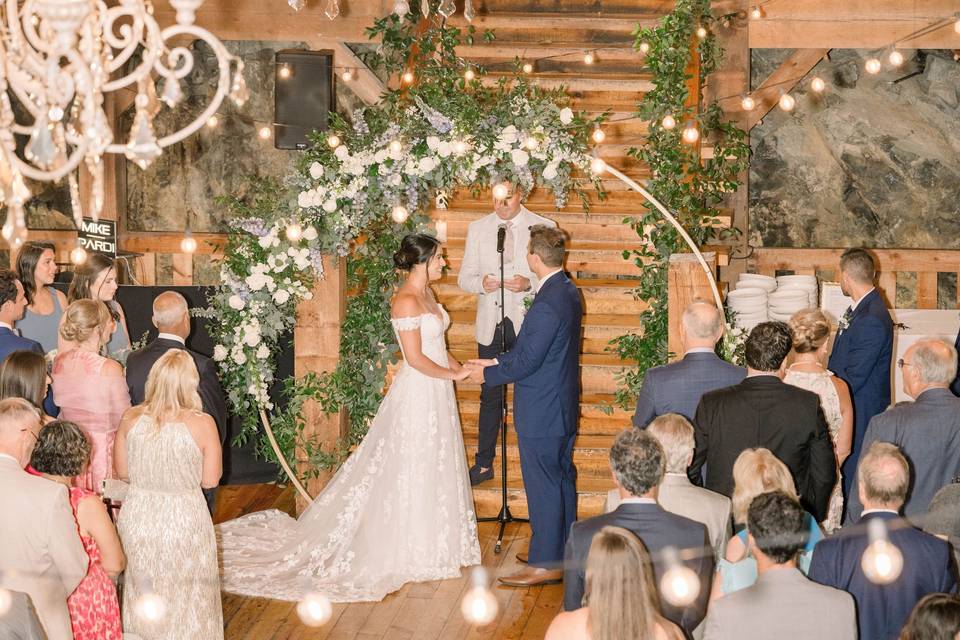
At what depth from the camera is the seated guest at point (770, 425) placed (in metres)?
4.31

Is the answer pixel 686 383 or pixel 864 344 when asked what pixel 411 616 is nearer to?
pixel 686 383

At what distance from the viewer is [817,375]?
4.86 m

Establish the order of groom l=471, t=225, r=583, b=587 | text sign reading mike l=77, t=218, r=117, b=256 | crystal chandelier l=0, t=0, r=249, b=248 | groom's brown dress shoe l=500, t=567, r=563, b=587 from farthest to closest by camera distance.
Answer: text sign reading mike l=77, t=218, r=117, b=256 → groom's brown dress shoe l=500, t=567, r=563, b=587 → groom l=471, t=225, r=583, b=587 → crystal chandelier l=0, t=0, r=249, b=248

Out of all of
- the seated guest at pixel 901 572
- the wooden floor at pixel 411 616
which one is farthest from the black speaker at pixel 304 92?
the seated guest at pixel 901 572

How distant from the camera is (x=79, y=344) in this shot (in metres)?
5.02

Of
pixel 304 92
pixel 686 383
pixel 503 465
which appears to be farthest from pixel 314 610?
pixel 304 92

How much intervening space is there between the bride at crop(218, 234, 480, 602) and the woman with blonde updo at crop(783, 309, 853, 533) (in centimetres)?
173

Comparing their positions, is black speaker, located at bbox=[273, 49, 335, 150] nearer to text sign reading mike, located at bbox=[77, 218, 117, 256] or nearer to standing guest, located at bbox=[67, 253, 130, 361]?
text sign reading mike, located at bbox=[77, 218, 117, 256]

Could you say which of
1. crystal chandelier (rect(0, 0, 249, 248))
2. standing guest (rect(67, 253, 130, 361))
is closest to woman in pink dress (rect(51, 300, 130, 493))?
standing guest (rect(67, 253, 130, 361))

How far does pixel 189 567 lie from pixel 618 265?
4742mm

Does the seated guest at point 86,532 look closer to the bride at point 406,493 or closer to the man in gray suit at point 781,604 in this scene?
the bride at point 406,493

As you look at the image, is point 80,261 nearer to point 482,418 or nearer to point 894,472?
point 482,418

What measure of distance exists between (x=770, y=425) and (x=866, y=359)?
180cm

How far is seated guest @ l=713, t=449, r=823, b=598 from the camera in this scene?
140 inches
